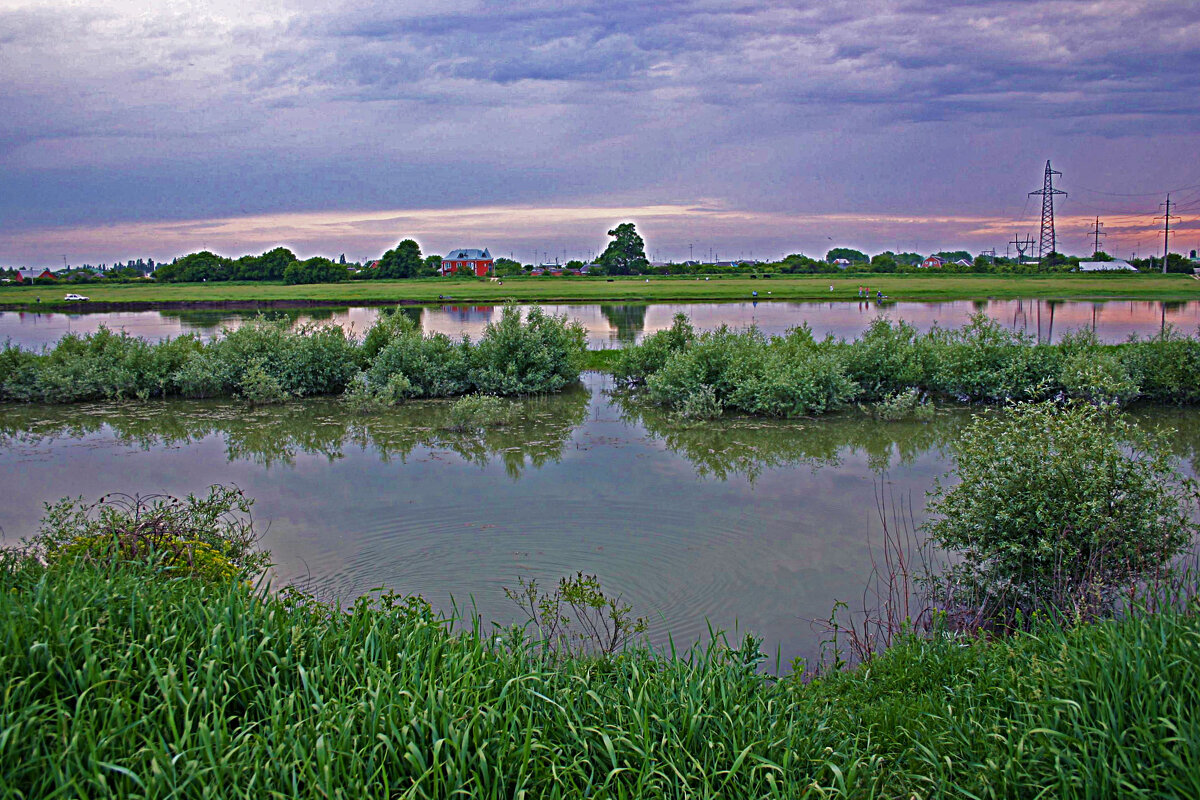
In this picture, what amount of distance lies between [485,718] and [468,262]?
487ft

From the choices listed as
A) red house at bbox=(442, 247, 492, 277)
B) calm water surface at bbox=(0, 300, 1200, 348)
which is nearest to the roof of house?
red house at bbox=(442, 247, 492, 277)

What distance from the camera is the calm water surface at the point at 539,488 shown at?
955 centimetres

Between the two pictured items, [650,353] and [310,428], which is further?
[650,353]

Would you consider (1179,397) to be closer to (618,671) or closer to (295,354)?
(618,671)

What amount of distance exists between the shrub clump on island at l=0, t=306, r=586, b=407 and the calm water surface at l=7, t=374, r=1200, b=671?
1002mm

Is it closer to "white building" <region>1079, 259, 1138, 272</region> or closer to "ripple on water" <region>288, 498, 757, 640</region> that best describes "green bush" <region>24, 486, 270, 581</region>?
"ripple on water" <region>288, 498, 757, 640</region>

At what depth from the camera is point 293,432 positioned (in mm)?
18266

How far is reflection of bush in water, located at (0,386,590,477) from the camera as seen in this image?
642 inches

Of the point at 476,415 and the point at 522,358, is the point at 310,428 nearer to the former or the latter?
the point at 476,415

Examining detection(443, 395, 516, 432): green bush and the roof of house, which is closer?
detection(443, 395, 516, 432): green bush

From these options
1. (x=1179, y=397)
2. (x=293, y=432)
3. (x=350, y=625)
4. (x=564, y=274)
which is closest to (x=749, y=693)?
(x=350, y=625)

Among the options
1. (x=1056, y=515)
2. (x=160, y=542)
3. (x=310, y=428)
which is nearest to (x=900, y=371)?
(x=1056, y=515)

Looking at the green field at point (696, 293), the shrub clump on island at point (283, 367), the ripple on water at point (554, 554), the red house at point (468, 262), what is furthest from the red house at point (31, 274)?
the ripple on water at point (554, 554)

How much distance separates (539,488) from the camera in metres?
13.5
